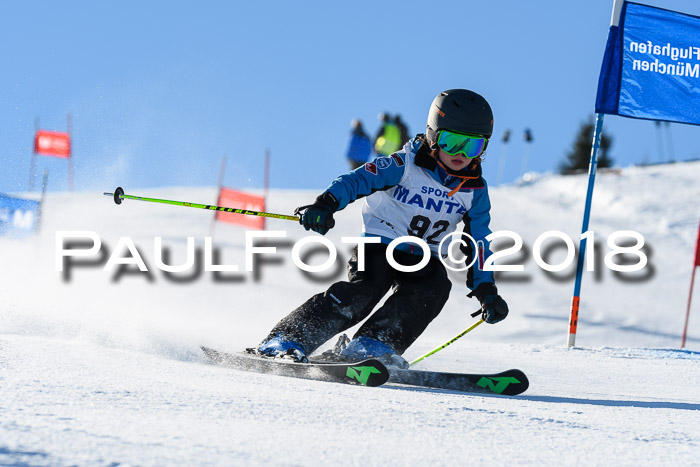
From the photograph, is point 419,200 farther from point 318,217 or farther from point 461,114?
point 318,217

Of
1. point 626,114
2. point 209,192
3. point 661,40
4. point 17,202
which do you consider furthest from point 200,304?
point 209,192

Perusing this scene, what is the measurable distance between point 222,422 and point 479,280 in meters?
2.28

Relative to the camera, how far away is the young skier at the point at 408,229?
12.0 ft

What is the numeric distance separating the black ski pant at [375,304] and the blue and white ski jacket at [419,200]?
12 centimetres

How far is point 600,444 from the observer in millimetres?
2111

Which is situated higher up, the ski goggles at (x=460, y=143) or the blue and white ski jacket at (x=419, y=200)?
the ski goggles at (x=460, y=143)

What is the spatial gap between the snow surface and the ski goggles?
1151 mm

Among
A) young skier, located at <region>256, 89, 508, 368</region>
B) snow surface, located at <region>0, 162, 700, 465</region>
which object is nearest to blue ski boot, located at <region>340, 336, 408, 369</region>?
young skier, located at <region>256, 89, 508, 368</region>

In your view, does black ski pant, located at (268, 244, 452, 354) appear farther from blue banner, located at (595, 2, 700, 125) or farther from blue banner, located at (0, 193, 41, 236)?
blue banner, located at (0, 193, 41, 236)

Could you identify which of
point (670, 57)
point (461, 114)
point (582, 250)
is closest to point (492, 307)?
point (461, 114)

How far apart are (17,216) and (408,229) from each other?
418cm

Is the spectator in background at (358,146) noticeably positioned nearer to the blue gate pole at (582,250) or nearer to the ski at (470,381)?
the blue gate pole at (582,250)

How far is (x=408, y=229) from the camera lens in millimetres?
3984

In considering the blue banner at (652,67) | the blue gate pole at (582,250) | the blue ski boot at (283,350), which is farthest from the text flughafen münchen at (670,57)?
the blue ski boot at (283,350)
